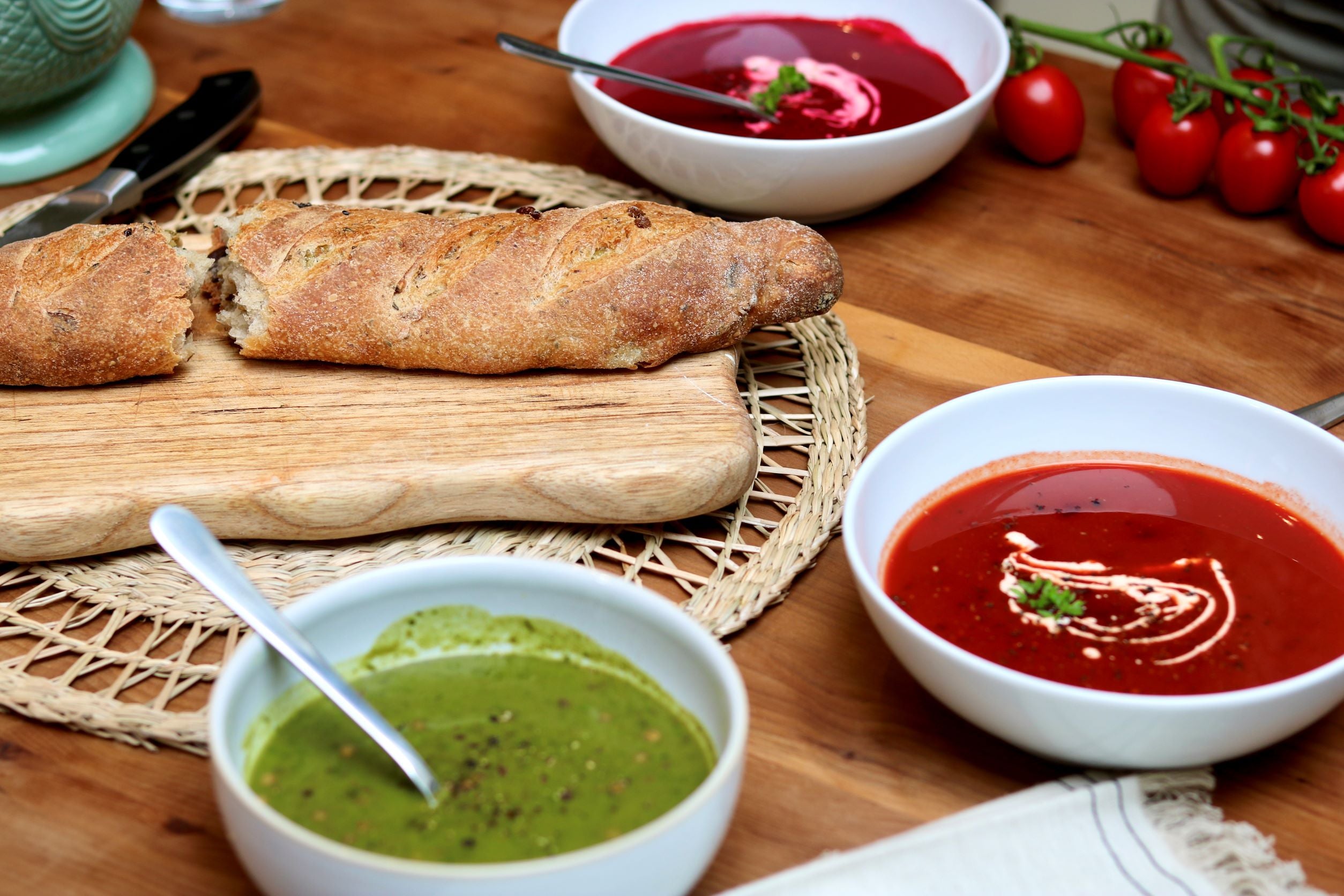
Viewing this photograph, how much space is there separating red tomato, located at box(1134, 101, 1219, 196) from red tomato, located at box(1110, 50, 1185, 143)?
90mm

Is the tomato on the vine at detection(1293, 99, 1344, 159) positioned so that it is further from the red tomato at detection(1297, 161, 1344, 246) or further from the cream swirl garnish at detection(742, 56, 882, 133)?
the cream swirl garnish at detection(742, 56, 882, 133)

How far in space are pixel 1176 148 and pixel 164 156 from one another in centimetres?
208

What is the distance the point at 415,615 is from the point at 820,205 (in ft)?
4.36

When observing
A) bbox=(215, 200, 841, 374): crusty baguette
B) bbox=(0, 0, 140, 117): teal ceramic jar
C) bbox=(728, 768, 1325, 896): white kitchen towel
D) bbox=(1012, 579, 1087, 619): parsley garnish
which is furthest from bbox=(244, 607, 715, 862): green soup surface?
bbox=(0, 0, 140, 117): teal ceramic jar

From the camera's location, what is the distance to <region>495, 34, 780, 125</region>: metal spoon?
2525 millimetres

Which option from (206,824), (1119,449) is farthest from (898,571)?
(206,824)

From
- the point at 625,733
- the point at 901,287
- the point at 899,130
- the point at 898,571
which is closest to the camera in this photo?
the point at 625,733

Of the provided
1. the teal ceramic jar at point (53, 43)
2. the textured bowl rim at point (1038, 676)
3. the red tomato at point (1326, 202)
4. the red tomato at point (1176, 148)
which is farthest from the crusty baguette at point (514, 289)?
the red tomato at point (1326, 202)

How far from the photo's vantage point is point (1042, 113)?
275 centimetres

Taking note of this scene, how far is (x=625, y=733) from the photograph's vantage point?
1401mm

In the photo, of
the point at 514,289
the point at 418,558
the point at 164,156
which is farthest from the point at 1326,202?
the point at 164,156

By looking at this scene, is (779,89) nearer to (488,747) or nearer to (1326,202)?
(1326,202)

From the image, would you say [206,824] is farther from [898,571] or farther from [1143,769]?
[1143,769]

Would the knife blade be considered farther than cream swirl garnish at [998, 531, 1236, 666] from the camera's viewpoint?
Yes
